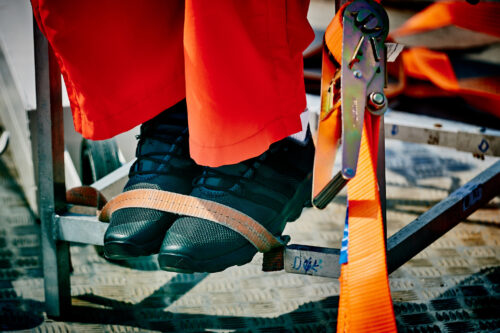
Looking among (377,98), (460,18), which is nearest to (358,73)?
(377,98)

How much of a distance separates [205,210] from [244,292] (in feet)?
1.53

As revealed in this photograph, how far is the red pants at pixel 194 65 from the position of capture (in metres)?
0.67

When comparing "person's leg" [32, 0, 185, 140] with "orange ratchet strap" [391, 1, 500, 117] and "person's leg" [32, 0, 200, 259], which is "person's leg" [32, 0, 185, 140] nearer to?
"person's leg" [32, 0, 200, 259]

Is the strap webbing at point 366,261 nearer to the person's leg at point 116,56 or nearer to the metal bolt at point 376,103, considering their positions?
the metal bolt at point 376,103

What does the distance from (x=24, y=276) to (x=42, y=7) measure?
768mm

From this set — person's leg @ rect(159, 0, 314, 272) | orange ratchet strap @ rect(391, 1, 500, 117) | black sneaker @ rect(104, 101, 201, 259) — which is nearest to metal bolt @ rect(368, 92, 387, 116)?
person's leg @ rect(159, 0, 314, 272)

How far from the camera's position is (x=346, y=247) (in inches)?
26.8

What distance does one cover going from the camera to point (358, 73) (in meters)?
0.68

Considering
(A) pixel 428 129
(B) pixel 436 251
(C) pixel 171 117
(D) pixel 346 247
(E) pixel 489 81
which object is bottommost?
(D) pixel 346 247

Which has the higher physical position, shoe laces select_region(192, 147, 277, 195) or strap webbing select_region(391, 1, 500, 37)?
strap webbing select_region(391, 1, 500, 37)

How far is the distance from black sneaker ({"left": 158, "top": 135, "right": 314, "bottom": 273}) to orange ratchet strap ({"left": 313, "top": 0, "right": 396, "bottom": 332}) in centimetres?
13

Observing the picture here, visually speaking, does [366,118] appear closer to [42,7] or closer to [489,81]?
[42,7]

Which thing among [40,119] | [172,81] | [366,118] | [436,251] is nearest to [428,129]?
[436,251]

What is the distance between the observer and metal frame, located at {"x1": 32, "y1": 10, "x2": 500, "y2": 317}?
33.8 inches
